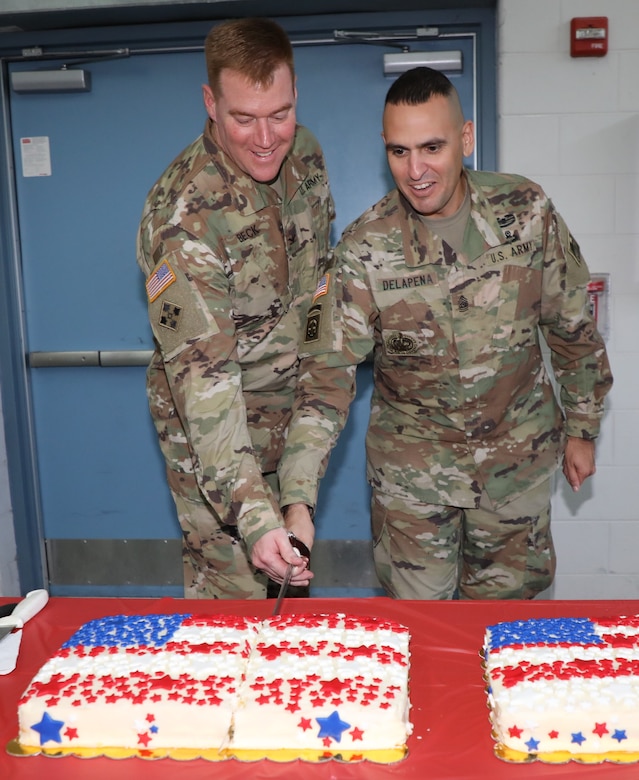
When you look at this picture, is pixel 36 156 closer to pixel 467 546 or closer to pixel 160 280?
pixel 160 280

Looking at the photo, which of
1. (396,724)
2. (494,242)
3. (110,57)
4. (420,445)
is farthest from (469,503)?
(110,57)

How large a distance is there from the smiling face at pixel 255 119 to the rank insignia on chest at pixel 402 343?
468mm

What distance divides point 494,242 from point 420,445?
1.68ft

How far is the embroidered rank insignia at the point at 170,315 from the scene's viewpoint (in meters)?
1.80

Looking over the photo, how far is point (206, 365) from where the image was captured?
178cm


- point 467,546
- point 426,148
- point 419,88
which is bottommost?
point 467,546

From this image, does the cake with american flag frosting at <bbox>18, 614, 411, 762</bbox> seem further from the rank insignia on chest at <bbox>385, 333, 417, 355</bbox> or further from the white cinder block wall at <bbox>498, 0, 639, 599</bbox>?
the white cinder block wall at <bbox>498, 0, 639, 599</bbox>

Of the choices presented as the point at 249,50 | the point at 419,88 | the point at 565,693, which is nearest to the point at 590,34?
the point at 419,88

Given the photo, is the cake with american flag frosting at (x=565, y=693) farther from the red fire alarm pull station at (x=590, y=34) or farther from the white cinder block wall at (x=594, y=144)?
the red fire alarm pull station at (x=590, y=34)

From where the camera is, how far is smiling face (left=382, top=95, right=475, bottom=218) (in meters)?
1.88

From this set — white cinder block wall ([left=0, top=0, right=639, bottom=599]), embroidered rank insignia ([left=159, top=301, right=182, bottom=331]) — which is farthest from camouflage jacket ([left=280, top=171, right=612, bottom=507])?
white cinder block wall ([left=0, top=0, right=639, bottom=599])

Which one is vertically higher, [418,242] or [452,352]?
[418,242]

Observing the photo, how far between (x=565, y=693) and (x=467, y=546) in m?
0.95

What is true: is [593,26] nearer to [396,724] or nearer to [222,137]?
[222,137]
